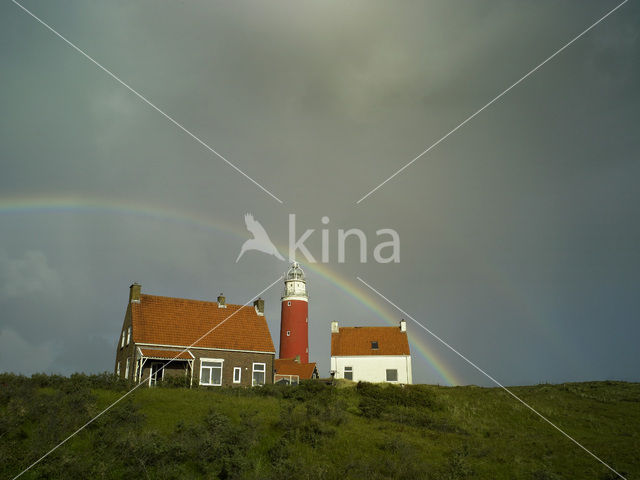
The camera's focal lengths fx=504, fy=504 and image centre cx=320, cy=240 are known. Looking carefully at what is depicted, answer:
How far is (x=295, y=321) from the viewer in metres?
51.8

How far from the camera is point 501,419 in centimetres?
2677

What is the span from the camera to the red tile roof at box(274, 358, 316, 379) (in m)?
44.2

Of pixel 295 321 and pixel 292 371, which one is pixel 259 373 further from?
pixel 295 321

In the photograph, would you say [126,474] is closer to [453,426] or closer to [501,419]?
[453,426]

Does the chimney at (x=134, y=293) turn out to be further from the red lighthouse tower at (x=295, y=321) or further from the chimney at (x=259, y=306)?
the red lighthouse tower at (x=295, y=321)

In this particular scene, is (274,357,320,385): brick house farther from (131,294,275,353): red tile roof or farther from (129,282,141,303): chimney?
(129,282,141,303): chimney

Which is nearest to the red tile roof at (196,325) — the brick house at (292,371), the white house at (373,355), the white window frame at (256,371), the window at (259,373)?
the white window frame at (256,371)

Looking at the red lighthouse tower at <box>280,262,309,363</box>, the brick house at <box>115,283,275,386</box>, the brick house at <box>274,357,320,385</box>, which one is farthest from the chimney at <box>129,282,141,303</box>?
the red lighthouse tower at <box>280,262,309,363</box>

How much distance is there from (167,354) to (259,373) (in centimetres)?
698

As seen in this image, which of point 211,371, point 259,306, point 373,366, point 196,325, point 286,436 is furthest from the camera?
point 373,366

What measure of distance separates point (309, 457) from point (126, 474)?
5.82 meters

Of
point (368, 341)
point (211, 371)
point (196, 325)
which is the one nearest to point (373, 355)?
point (368, 341)

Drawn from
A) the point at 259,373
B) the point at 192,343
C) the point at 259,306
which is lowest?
the point at 259,373

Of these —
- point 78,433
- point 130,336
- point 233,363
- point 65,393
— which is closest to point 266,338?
point 233,363
